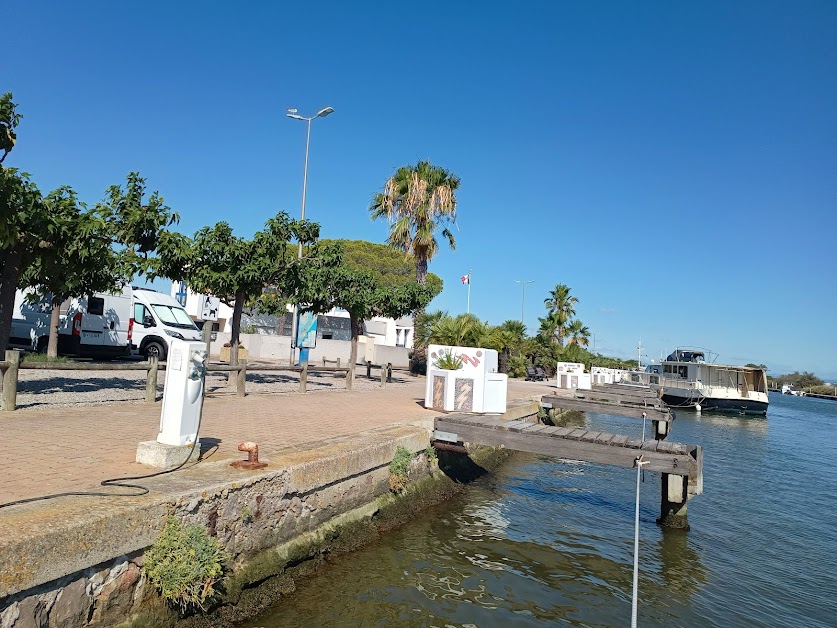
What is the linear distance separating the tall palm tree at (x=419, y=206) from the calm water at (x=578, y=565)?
54.0 ft

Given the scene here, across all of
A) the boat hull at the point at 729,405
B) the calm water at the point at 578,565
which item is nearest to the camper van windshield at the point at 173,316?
the calm water at the point at 578,565

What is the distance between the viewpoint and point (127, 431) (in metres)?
6.90

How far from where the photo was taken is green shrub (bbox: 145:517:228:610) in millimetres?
3850

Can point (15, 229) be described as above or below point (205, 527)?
above

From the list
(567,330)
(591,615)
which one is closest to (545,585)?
(591,615)

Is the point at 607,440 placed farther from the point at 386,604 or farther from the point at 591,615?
the point at 386,604

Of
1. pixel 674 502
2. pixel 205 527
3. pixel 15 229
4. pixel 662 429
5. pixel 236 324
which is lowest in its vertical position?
pixel 674 502

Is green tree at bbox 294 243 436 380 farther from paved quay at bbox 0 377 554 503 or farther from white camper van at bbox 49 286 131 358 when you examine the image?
white camper van at bbox 49 286 131 358

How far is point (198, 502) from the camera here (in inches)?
167

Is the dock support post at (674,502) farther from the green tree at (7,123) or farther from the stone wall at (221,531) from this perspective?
the green tree at (7,123)

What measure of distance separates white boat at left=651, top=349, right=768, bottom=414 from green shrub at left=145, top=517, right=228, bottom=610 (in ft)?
116

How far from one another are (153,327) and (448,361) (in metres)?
10.7

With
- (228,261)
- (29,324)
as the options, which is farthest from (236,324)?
(29,324)

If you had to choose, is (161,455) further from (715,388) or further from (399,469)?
(715,388)
